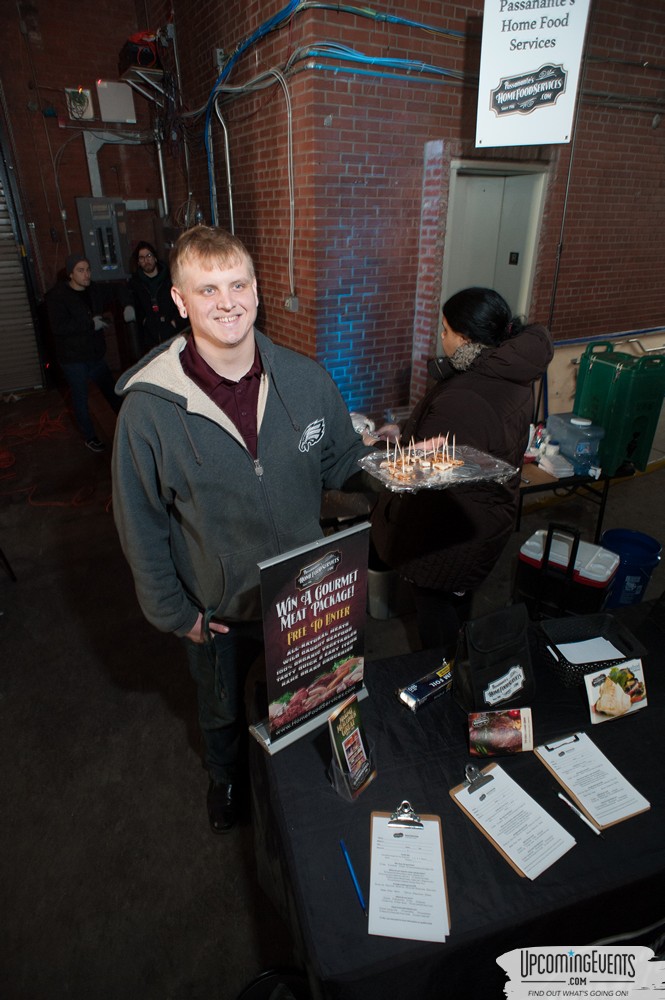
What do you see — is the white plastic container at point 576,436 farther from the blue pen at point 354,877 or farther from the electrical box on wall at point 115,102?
the electrical box on wall at point 115,102

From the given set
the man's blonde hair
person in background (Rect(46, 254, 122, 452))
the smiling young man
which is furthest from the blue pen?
person in background (Rect(46, 254, 122, 452))

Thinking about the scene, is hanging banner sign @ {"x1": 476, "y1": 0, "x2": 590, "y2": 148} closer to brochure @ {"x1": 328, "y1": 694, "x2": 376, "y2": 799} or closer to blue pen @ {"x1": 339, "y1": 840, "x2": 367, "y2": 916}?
brochure @ {"x1": 328, "y1": 694, "x2": 376, "y2": 799}

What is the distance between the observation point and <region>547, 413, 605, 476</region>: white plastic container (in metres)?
4.35

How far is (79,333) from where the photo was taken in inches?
223

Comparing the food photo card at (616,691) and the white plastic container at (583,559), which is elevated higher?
the food photo card at (616,691)

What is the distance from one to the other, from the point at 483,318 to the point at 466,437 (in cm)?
48

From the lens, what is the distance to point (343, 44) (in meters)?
3.83

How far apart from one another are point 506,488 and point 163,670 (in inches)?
86.7

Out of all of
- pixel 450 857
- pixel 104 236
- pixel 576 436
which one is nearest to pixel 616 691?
pixel 450 857

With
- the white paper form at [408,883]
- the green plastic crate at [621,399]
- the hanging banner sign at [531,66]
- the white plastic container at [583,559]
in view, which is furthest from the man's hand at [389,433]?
the green plastic crate at [621,399]

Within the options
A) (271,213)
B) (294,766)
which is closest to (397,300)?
(271,213)

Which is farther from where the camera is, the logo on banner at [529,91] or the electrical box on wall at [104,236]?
the electrical box on wall at [104,236]

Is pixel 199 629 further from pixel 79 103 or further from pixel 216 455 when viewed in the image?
pixel 79 103

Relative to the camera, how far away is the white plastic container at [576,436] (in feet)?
14.3
